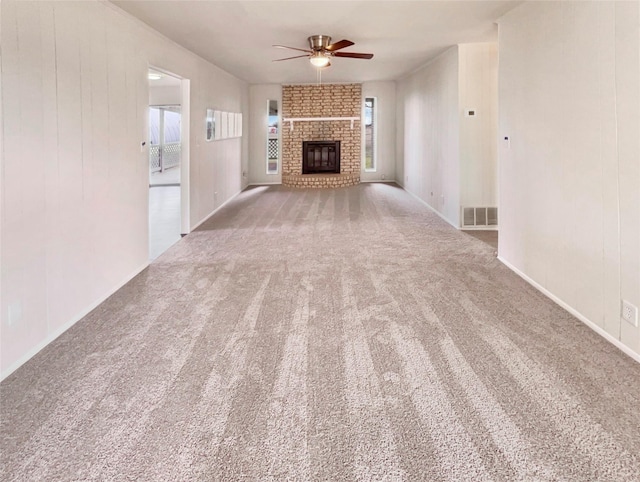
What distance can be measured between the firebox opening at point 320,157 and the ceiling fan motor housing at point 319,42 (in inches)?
236

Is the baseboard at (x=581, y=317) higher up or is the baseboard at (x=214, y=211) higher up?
the baseboard at (x=214, y=211)

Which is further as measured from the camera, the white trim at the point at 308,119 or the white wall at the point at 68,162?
the white trim at the point at 308,119

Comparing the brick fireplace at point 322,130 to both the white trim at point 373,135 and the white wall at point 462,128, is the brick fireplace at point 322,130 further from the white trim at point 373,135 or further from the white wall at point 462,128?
the white wall at point 462,128

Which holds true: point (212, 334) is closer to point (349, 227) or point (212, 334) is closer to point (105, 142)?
point (105, 142)

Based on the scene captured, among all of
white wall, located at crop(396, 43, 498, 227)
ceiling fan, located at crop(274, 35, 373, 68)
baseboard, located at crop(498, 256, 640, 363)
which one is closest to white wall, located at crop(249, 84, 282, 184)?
white wall, located at crop(396, 43, 498, 227)

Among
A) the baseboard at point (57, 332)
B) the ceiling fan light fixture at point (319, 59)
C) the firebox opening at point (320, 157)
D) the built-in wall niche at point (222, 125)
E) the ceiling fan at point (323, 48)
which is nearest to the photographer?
the baseboard at point (57, 332)

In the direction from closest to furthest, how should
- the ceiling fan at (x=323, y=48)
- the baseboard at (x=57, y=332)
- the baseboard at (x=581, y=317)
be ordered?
1. the baseboard at (x=57, y=332)
2. the baseboard at (x=581, y=317)
3. the ceiling fan at (x=323, y=48)

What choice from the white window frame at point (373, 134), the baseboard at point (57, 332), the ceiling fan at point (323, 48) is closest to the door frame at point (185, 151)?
the ceiling fan at point (323, 48)

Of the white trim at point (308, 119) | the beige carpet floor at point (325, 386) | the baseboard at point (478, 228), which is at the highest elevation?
the white trim at point (308, 119)

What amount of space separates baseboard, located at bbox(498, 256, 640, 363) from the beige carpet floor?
5cm

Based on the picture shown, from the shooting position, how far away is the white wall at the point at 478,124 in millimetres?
5730

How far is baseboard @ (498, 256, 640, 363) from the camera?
2516mm

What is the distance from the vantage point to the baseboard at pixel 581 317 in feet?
8.25

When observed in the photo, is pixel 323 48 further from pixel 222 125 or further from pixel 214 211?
pixel 214 211
